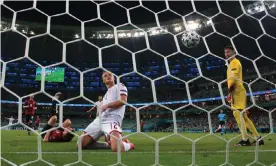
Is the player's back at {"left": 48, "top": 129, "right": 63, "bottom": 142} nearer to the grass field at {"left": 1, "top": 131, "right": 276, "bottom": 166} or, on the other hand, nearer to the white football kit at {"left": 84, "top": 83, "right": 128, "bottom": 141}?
the grass field at {"left": 1, "top": 131, "right": 276, "bottom": 166}

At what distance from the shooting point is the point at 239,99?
362cm

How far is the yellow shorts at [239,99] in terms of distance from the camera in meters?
3.61

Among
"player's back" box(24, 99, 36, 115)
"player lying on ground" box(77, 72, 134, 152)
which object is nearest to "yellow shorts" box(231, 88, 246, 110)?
"player lying on ground" box(77, 72, 134, 152)

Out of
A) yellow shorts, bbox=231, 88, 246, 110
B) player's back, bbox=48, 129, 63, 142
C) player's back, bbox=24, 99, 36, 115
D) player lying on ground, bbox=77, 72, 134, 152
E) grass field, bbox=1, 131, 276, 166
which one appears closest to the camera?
grass field, bbox=1, 131, 276, 166

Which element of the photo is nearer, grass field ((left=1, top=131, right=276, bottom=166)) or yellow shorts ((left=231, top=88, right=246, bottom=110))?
grass field ((left=1, top=131, right=276, bottom=166))

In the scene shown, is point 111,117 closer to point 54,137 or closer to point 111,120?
point 111,120

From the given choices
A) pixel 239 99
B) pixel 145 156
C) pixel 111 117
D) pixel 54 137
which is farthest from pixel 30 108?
pixel 145 156

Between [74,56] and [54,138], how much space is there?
20410 millimetres

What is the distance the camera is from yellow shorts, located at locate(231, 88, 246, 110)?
11.8ft

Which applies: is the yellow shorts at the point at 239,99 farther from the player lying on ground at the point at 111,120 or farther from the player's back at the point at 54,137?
the player's back at the point at 54,137

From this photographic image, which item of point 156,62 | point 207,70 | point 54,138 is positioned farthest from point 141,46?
point 54,138

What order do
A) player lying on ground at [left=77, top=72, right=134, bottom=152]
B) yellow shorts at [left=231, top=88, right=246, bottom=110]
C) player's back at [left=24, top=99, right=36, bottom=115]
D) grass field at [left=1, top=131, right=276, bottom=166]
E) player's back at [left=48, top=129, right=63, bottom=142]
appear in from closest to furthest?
grass field at [left=1, top=131, right=276, bottom=166], player lying on ground at [left=77, top=72, right=134, bottom=152], yellow shorts at [left=231, top=88, right=246, bottom=110], player's back at [left=48, top=129, right=63, bottom=142], player's back at [left=24, top=99, right=36, bottom=115]

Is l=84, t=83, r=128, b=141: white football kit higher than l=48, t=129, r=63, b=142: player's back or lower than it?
higher

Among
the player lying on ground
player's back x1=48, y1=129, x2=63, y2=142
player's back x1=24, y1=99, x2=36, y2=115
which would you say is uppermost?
the player lying on ground
